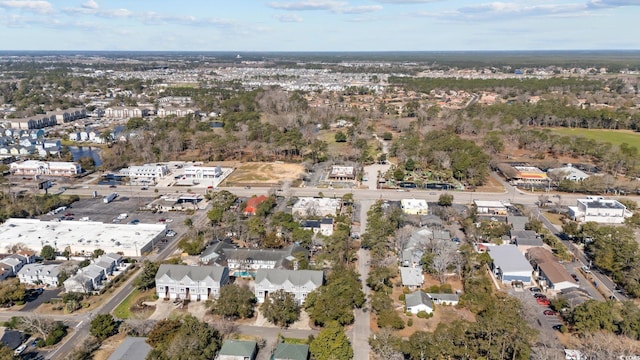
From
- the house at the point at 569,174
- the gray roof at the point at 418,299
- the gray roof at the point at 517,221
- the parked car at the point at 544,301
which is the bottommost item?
the parked car at the point at 544,301

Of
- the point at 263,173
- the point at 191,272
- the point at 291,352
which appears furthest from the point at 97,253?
the point at 263,173

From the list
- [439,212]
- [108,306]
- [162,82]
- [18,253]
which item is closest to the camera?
[108,306]

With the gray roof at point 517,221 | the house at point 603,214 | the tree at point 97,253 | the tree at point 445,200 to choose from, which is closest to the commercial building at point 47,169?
the tree at point 97,253

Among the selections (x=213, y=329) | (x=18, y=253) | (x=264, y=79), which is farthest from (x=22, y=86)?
(x=213, y=329)

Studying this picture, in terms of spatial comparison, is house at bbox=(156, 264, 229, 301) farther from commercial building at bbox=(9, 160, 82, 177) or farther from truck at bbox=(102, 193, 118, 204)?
commercial building at bbox=(9, 160, 82, 177)

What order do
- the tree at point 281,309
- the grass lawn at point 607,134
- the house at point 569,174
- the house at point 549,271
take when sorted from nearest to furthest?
the tree at point 281,309 < the house at point 549,271 < the house at point 569,174 < the grass lawn at point 607,134

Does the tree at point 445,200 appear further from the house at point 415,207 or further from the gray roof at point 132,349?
the gray roof at point 132,349

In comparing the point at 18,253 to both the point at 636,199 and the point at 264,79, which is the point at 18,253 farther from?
the point at 264,79
